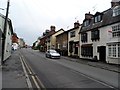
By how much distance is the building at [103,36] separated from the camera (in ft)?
90.9

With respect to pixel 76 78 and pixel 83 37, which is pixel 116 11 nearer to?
pixel 83 37

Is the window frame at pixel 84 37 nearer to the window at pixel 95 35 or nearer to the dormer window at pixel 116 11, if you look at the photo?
the window at pixel 95 35

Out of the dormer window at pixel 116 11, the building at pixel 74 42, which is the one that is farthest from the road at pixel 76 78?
the building at pixel 74 42

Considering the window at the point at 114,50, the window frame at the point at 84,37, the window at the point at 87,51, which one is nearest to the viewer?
the window at the point at 114,50

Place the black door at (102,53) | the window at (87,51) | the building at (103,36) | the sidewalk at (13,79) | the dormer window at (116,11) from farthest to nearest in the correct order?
1. the window at (87,51)
2. the black door at (102,53)
3. the dormer window at (116,11)
4. the building at (103,36)
5. the sidewalk at (13,79)

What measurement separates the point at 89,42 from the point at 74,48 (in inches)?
355

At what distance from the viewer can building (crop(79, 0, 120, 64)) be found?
27703 mm

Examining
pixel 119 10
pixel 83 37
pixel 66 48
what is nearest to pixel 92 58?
pixel 83 37

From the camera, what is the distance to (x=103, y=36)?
30797 millimetres

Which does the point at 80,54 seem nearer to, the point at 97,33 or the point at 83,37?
the point at 83,37

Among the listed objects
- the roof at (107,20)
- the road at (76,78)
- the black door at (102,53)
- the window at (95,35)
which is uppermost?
the roof at (107,20)

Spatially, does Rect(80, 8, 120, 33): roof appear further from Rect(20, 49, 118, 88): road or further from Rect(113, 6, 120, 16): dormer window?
Rect(20, 49, 118, 88): road

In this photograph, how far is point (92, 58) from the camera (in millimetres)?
33812

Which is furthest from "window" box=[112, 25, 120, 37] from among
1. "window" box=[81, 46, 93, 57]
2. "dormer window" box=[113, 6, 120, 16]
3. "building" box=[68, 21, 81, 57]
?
"building" box=[68, 21, 81, 57]
